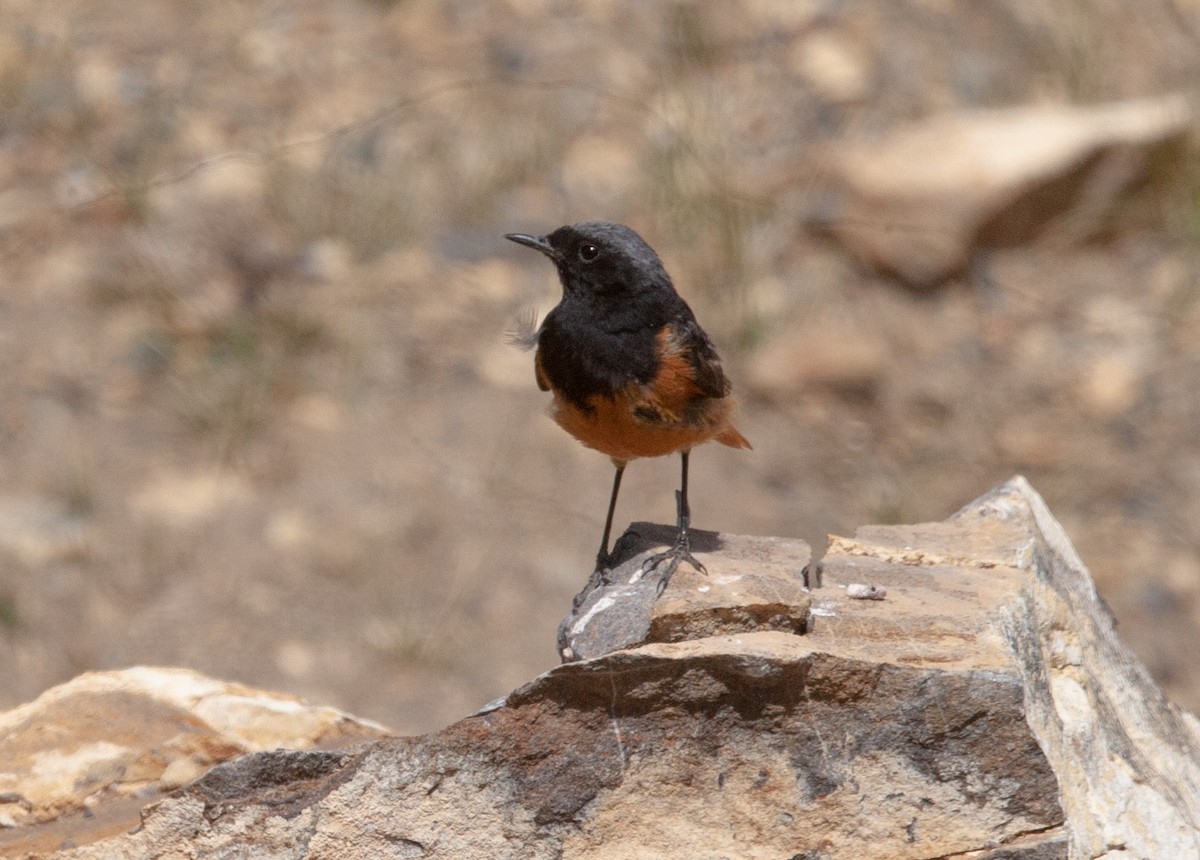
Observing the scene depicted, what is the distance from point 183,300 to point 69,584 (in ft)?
5.91

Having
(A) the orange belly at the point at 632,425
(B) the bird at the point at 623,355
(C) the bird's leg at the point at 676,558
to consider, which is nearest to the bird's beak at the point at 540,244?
(B) the bird at the point at 623,355

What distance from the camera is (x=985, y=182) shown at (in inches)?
360

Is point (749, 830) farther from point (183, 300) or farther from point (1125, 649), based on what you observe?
point (183, 300)

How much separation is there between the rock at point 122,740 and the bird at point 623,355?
1.21m

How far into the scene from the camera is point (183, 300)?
8250mm

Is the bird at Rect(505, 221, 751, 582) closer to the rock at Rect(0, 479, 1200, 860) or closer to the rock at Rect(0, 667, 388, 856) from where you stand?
the rock at Rect(0, 479, 1200, 860)

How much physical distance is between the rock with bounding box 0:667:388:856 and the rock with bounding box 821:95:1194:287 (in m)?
5.60

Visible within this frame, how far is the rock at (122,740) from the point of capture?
166 inches

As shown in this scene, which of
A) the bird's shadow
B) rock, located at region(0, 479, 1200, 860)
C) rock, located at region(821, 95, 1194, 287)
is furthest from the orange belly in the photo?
rock, located at region(821, 95, 1194, 287)

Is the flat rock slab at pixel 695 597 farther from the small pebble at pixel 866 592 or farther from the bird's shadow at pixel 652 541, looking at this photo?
the small pebble at pixel 866 592

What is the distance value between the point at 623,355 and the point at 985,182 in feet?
17.2

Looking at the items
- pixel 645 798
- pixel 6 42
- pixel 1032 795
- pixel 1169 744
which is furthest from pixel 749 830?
pixel 6 42

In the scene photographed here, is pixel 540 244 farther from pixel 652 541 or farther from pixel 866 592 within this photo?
pixel 866 592

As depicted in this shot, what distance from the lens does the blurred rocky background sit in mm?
7410
